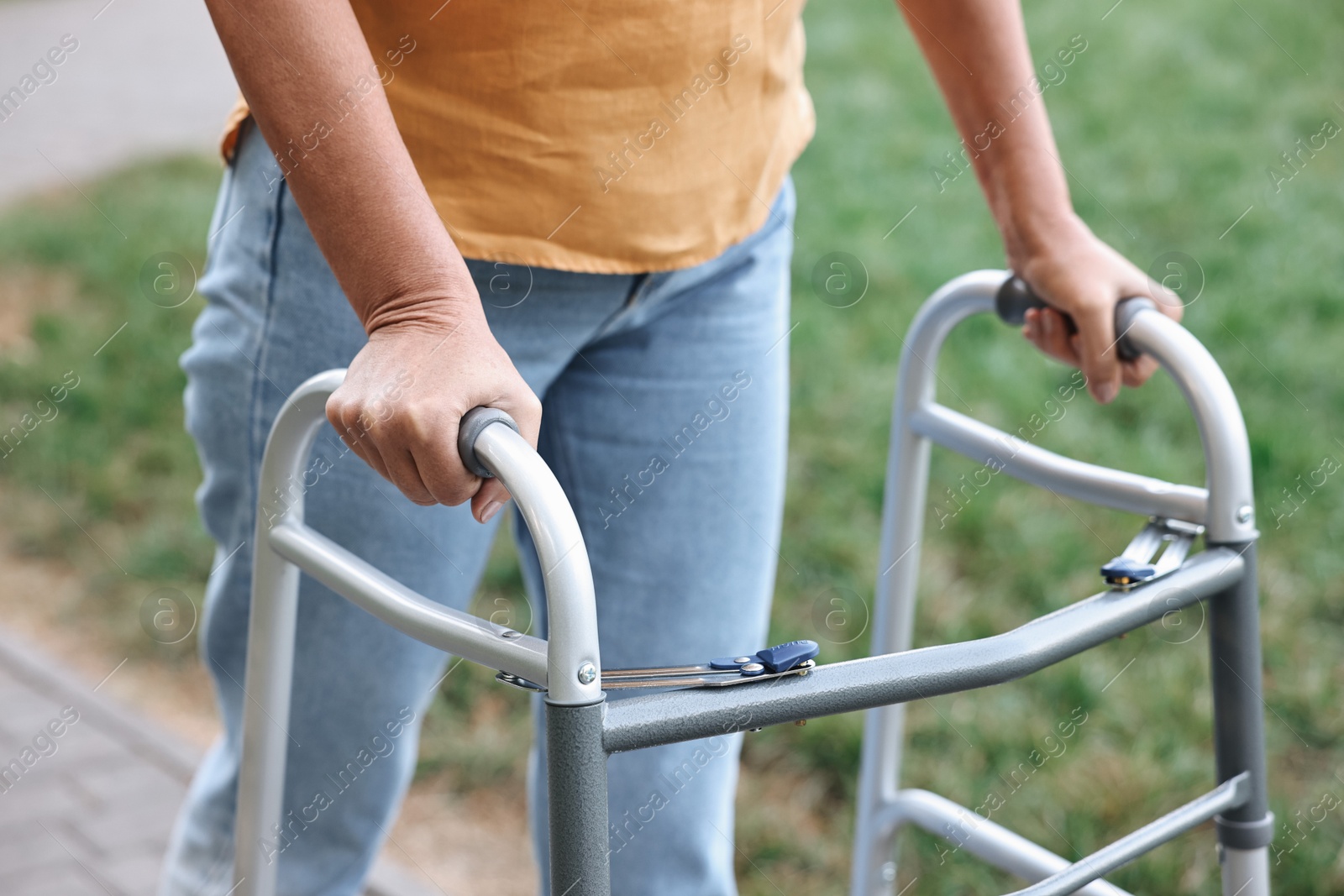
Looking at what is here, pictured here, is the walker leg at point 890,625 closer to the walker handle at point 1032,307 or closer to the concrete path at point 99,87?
the walker handle at point 1032,307

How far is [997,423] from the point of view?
11.3 feet

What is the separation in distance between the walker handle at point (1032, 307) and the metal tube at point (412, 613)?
2.16 feet

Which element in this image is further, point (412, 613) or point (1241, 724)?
point (1241, 724)

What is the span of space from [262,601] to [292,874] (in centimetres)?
42

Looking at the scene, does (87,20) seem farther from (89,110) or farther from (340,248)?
(340,248)

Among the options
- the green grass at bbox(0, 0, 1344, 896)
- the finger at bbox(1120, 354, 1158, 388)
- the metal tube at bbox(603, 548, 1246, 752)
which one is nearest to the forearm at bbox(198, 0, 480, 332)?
the metal tube at bbox(603, 548, 1246, 752)

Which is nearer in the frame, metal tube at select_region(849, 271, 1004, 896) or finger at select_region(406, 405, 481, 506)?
finger at select_region(406, 405, 481, 506)

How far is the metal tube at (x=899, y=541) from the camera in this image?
1462mm

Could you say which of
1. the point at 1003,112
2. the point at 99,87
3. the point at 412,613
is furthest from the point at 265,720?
the point at 99,87

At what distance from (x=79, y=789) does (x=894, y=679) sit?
2.12m

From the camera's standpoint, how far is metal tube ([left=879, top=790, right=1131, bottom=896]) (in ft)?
4.36

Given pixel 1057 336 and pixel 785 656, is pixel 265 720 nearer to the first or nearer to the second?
pixel 785 656

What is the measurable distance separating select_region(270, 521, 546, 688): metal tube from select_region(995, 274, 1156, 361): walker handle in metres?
0.66

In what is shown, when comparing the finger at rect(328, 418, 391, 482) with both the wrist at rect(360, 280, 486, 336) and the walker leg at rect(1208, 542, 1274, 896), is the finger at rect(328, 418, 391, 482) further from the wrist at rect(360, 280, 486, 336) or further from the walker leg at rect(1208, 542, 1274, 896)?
the walker leg at rect(1208, 542, 1274, 896)
